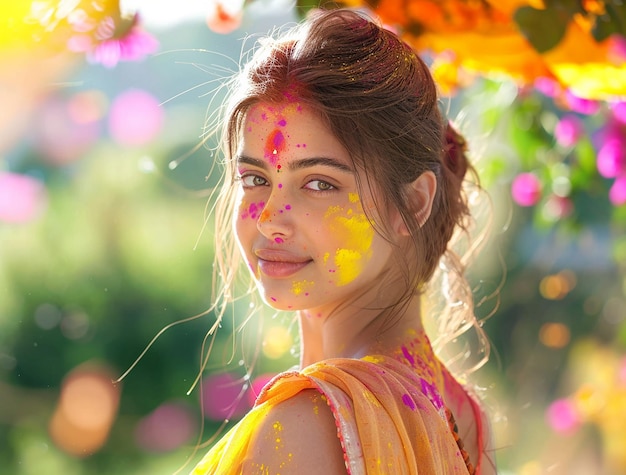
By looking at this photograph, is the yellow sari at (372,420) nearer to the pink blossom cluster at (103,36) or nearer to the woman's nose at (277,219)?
the woman's nose at (277,219)

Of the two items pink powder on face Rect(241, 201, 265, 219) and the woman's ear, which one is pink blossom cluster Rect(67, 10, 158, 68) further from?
the woman's ear

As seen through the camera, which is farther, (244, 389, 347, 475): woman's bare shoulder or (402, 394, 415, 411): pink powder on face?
(402, 394, 415, 411): pink powder on face

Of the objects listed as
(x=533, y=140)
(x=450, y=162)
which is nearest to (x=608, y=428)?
(x=533, y=140)

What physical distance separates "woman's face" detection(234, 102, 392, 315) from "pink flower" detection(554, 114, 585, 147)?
5.16ft

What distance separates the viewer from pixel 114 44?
1.41 m

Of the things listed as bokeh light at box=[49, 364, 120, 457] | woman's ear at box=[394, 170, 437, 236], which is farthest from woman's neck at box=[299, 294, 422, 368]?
bokeh light at box=[49, 364, 120, 457]

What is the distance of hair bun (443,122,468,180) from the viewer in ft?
4.34

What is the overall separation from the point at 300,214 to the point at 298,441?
0.29 m

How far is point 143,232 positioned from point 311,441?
9.82ft

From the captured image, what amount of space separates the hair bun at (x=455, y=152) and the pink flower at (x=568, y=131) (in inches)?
51.7

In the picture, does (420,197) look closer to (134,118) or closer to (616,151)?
(616,151)

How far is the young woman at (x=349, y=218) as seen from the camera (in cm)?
102

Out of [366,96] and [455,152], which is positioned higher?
[366,96]

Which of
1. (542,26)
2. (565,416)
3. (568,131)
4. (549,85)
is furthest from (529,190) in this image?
(542,26)
